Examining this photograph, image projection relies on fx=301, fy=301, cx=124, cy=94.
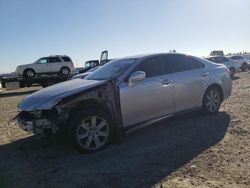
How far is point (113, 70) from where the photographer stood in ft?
20.0

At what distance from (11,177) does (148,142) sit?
238 centimetres

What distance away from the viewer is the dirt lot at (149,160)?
3.91 meters

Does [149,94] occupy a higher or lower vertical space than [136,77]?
lower

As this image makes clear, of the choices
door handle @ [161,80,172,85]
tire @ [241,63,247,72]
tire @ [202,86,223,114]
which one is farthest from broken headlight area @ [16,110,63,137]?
tire @ [241,63,247,72]

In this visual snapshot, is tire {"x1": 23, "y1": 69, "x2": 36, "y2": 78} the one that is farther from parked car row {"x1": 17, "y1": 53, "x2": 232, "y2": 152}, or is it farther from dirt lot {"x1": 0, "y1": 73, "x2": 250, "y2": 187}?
parked car row {"x1": 17, "y1": 53, "x2": 232, "y2": 152}

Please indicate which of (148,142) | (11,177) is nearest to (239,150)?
(148,142)

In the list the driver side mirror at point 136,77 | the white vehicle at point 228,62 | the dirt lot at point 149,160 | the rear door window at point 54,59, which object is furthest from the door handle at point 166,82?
the rear door window at point 54,59

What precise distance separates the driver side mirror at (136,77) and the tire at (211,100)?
207 centimetres

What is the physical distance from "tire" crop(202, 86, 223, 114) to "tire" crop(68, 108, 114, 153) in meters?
2.66

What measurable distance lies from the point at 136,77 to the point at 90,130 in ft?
4.16

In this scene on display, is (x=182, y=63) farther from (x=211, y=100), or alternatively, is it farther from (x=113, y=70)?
→ (x=113, y=70)

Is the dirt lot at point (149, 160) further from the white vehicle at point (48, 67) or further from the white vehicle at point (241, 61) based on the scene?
the white vehicle at point (241, 61)

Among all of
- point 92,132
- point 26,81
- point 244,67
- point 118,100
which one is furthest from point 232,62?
point 92,132

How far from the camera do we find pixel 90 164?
463 cm
